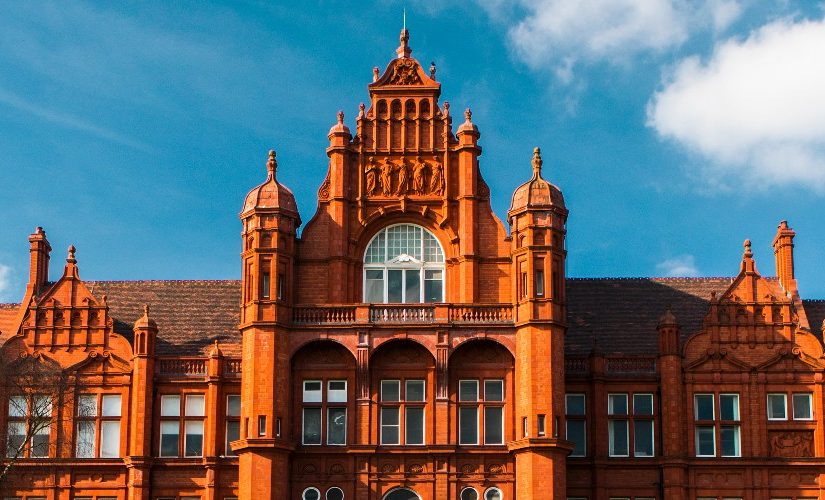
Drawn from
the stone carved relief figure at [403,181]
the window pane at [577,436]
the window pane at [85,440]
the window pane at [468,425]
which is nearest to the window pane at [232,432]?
the window pane at [85,440]

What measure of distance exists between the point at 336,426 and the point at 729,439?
17.9m

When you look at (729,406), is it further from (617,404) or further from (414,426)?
(414,426)

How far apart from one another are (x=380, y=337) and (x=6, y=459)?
58.5 feet

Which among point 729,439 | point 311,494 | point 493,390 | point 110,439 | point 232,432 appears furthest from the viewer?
point 110,439

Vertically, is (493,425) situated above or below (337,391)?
below

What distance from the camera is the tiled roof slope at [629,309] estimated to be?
264ft

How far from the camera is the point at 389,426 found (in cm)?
7481

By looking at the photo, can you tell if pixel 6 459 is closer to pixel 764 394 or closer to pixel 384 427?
pixel 384 427

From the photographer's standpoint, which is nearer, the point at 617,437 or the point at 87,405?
the point at 617,437

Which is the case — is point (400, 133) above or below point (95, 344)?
above

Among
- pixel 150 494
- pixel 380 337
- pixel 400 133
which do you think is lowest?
pixel 150 494

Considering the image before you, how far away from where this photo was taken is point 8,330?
83.5 meters

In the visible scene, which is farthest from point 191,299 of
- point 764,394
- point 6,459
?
point 764,394

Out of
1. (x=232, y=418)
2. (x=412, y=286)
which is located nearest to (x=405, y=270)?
(x=412, y=286)
